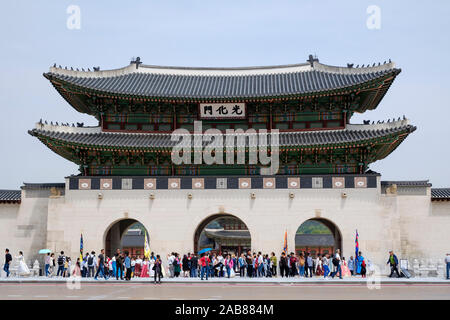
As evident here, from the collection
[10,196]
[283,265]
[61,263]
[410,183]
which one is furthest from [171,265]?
[410,183]

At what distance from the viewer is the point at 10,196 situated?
32812 mm

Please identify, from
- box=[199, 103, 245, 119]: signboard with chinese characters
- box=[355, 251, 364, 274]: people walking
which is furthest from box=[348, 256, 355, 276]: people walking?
box=[199, 103, 245, 119]: signboard with chinese characters

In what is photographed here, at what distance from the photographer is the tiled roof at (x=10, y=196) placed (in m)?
32.4

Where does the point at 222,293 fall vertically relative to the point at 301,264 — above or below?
below

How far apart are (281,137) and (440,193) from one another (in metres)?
10.4

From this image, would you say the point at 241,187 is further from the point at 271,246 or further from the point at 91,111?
the point at 91,111

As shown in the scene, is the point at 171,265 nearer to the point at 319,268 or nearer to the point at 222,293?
the point at 319,268

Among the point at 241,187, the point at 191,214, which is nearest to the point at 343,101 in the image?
the point at 241,187

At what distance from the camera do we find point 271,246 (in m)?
30.8

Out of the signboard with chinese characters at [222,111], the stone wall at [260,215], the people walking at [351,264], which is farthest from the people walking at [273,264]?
the signboard with chinese characters at [222,111]

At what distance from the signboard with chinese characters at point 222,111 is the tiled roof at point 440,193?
508 inches

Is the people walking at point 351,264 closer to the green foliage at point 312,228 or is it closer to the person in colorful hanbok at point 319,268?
the person in colorful hanbok at point 319,268

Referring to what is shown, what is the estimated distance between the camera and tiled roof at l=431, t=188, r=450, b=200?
103 ft

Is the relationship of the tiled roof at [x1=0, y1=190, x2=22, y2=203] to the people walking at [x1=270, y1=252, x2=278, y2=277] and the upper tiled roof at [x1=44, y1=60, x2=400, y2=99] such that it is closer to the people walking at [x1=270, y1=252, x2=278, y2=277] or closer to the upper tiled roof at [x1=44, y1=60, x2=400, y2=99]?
the upper tiled roof at [x1=44, y1=60, x2=400, y2=99]
